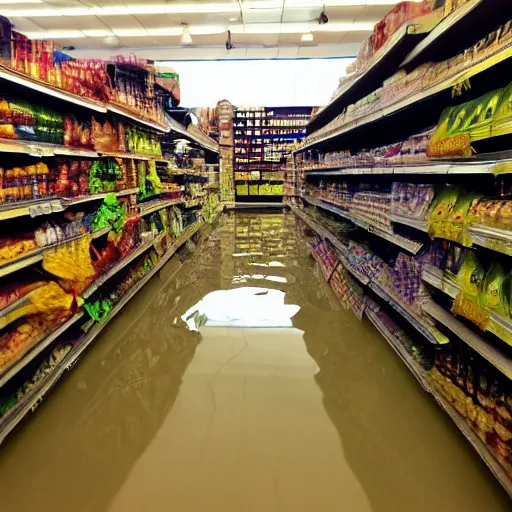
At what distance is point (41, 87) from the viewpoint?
7.25ft

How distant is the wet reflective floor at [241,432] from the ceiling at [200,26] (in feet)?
27.2

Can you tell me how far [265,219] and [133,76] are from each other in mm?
6265

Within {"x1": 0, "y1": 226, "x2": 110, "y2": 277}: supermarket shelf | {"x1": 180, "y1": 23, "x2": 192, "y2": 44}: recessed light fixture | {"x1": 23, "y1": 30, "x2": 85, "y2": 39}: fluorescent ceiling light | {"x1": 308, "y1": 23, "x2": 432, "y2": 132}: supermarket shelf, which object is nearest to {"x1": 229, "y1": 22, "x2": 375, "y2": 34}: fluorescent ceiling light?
{"x1": 180, "y1": 23, "x2": 192, "y2": 44}: recessed light fixture

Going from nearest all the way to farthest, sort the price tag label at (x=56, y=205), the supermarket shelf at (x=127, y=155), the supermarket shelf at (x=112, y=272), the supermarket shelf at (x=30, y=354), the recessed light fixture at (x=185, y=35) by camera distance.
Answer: the supermarket shelf at (x=30, y=354) → the price tag label at (x=56, y=205) → the supermarket shelf at (x=112, y=272) → the supermarket shelf at (x=127, y=155) → the recessed light fixture at (x=185, y=35)

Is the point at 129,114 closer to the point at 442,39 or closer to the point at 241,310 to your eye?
the point at 241,310

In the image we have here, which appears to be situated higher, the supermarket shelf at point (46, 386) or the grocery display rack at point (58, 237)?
the grocery display rack at point (58, 237)

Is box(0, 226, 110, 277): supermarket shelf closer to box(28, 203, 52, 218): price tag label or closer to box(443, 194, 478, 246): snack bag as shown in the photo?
box(28, 203, 52, 218): price tag label

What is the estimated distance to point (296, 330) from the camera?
320 centimetres

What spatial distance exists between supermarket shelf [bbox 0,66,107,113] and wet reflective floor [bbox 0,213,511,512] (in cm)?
158

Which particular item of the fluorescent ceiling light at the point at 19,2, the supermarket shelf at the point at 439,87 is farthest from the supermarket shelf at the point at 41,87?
the fluorescent ceiling light at the point at 19,2

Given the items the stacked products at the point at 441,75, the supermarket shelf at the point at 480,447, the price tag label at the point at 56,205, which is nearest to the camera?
the supermarket shelf at the point at 480,447

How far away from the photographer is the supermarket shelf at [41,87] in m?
1.89

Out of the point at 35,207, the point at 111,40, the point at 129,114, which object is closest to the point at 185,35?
the point at 111,40

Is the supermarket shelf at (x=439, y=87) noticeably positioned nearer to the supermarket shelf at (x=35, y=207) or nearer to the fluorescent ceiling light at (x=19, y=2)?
the supermarket shelf at (x=35, y=207)
